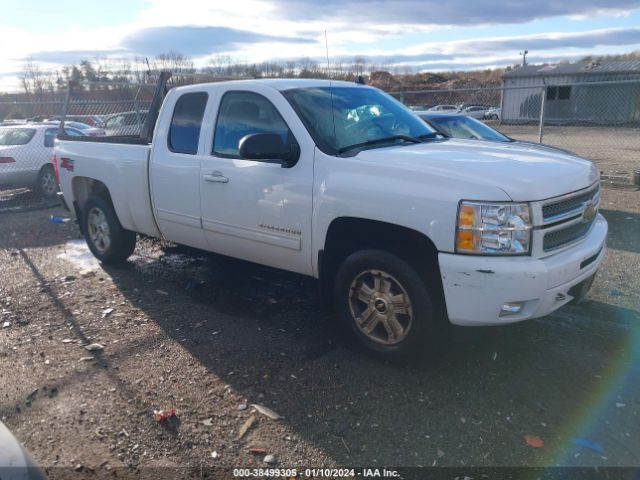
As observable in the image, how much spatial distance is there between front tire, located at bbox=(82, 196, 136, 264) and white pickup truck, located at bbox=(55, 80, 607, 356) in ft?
2.57

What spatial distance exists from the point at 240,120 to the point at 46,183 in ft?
28.7

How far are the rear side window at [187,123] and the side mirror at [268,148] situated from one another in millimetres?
1119

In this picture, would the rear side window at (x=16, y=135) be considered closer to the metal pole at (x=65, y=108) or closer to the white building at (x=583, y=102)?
the metal pole at (x=65, y=108)

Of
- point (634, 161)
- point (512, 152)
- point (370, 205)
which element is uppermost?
point (512, 152)

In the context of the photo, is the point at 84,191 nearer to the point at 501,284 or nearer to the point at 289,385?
the point at 289,385

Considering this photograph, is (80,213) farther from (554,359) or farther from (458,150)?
(554,359)

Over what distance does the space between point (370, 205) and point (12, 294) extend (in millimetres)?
4244

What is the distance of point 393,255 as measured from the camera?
12.1 feet

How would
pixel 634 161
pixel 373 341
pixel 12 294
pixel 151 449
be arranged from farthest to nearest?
pixel 634 161 < pixel 12 294 < pixel 373 341 < pixel 151 449

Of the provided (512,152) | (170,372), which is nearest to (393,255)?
(512,152)

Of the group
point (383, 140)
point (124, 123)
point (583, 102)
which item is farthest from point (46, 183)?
point (583, 102)

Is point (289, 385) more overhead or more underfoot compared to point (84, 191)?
more underfoot

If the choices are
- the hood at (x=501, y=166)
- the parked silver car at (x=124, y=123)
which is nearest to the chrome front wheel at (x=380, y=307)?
the hood at (x=501, y=166)

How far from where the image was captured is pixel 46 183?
1167cm
